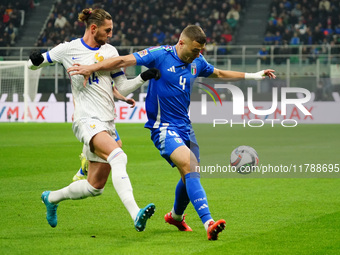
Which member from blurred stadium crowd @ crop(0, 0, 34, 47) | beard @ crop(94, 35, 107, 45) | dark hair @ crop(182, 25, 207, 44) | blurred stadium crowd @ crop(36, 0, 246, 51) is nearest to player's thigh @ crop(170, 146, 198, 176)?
dark hair @ crop(182, 25, 207, 44)

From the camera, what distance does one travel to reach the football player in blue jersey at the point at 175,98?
6430 mm

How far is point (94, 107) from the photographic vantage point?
21.9 ft

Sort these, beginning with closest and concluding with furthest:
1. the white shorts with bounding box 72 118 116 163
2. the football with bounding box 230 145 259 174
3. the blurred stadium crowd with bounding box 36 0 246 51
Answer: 1. the white shorts with bounding box 72 118 116 163
2. the football with bounding box 230 145 259 174
3. the blurred stadium crowd with bounding box 36 0 246 51

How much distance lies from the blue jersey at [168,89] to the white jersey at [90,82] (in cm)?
37

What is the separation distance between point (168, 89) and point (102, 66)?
0.68 meters

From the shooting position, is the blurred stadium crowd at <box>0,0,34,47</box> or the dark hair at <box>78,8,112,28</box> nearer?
the dark hair at <box>78,8,112,28</box>

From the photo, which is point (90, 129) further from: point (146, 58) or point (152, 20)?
point (152, 20)

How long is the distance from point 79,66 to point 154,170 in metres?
6.46

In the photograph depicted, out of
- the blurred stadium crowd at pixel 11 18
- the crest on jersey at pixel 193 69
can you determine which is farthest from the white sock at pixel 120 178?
the blurred stadium crowd at pixel 11 18

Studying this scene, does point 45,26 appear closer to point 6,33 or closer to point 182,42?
point 6,33

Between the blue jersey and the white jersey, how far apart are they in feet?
1.20

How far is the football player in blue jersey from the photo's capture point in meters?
6.43

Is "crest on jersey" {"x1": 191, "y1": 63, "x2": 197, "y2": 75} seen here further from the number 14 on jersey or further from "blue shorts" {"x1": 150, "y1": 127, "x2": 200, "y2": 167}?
the number 14 on jersey

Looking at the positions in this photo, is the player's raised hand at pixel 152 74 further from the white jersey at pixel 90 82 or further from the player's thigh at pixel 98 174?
the player's thigh at pixel 98 174
